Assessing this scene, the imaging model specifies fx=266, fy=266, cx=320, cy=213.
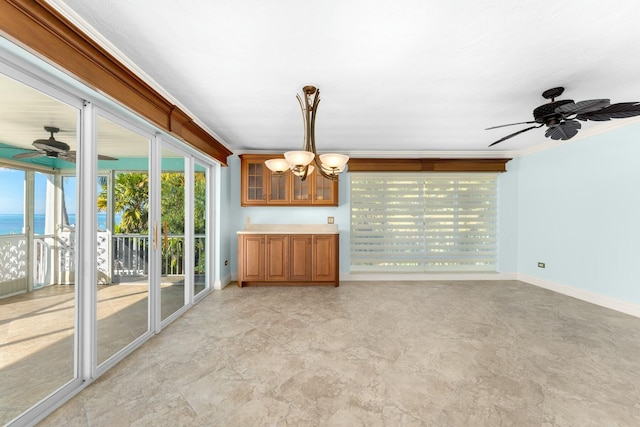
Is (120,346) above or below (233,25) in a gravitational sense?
below

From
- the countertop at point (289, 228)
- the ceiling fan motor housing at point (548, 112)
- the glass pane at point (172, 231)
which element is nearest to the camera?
the ceiling fan motor housing at point (548, 112)

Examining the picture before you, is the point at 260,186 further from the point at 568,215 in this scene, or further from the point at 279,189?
the point at 568,215

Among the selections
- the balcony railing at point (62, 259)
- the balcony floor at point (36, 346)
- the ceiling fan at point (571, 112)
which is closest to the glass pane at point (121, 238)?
the balcony railing at point (62, 259)

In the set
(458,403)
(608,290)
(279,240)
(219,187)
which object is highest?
(219,187)

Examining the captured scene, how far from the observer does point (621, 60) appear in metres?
2.10

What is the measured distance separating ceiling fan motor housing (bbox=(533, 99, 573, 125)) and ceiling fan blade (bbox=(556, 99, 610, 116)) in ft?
0.31

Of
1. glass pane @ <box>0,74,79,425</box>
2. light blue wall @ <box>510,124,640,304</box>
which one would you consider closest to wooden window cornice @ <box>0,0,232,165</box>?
glass pane @ <box>0,74,79,425</box>

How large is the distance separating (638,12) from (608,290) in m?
3.73

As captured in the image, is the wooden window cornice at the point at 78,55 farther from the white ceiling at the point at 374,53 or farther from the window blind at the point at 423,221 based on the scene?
the window blind at the point at 423,221

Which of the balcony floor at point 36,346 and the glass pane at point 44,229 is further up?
the glass pane at point 44,229

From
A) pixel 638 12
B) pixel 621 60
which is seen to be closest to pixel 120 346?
pixel 638 12

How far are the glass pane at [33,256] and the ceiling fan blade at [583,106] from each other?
3.83 meters

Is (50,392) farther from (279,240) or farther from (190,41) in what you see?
(279,240)

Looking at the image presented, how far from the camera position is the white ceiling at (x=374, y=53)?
1.57 metres
